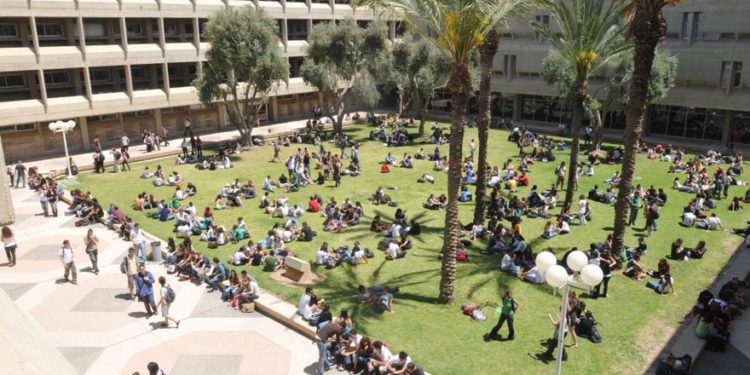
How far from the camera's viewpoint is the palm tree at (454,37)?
1448 cm

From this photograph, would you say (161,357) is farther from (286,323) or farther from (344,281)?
(344,281)

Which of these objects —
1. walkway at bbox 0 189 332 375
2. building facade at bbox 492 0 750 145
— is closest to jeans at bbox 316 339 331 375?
walkway at bbox 0 189 332 375

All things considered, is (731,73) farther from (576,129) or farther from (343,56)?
(343,56)

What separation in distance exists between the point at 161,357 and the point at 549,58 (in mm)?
32409

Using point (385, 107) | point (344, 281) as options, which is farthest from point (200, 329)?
point (385, 107)

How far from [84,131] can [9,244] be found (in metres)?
21.4

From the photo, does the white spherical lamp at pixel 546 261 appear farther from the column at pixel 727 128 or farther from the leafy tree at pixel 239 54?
the column at pixel 727 128

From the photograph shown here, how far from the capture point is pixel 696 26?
37.8 metres

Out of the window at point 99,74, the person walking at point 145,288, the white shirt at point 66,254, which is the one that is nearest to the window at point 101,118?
the window at point 99,74

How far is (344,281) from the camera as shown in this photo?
17.9 m

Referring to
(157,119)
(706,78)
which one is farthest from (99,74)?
(706,78)

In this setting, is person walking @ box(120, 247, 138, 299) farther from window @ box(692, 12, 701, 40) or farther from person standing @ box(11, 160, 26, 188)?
window @ box(692, 12, 701, 40)

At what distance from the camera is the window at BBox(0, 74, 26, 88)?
3500 cm

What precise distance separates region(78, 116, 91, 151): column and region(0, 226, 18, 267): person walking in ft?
67.5
